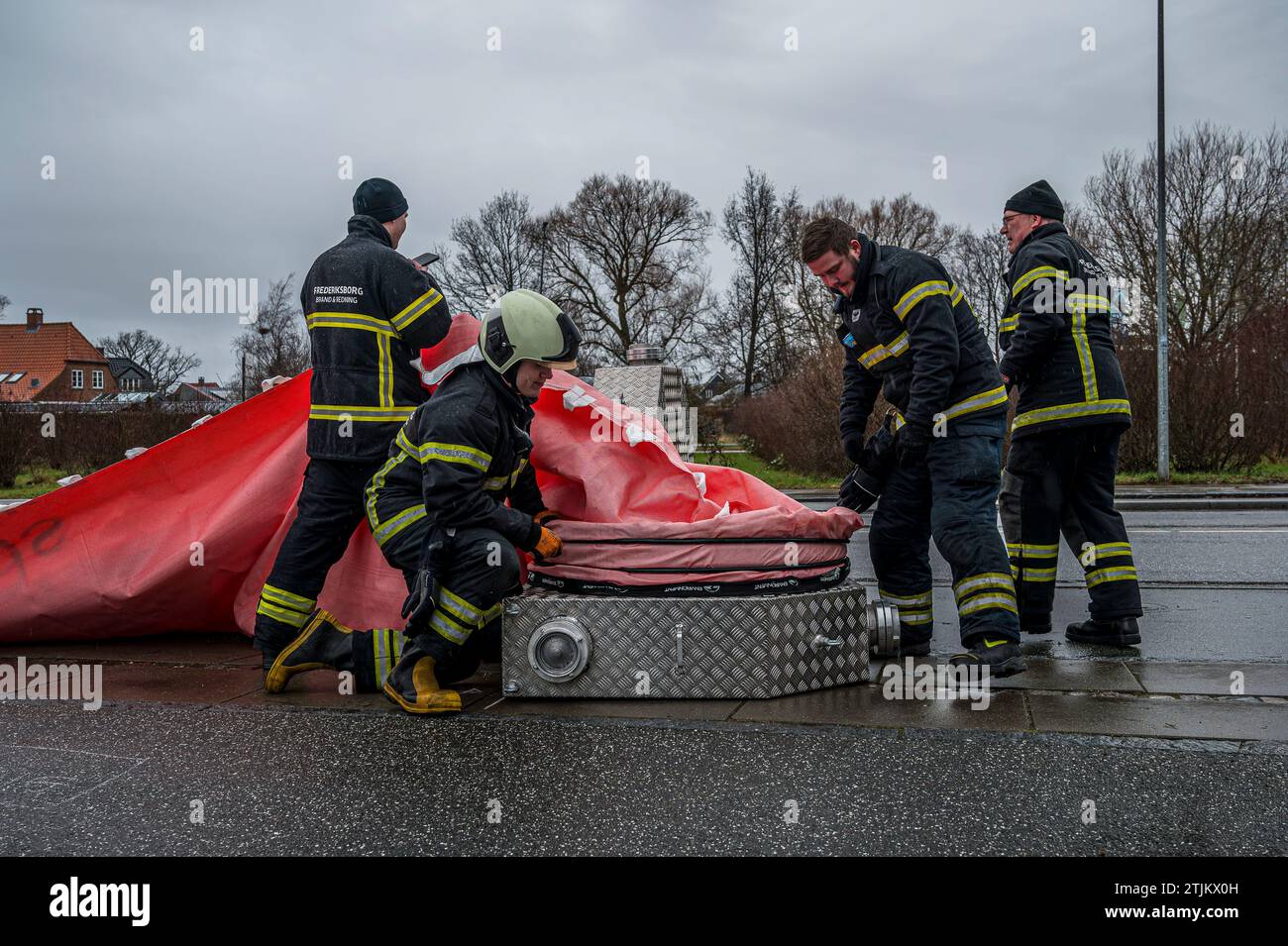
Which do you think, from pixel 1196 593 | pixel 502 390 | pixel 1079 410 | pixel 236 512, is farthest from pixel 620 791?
pixel 1196 593

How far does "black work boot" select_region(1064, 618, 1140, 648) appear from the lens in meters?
Result: 4.56

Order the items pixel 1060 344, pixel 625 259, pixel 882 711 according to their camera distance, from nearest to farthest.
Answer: pixel 882 711 → pixel 1060 344 → pixel 625 259

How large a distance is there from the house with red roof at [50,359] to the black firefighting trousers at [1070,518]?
67.2 meters

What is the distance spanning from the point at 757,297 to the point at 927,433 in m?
36.3

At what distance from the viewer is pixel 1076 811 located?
2.58 metres

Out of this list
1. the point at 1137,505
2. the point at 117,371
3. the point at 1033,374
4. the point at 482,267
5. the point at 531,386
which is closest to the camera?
the point at 531,386

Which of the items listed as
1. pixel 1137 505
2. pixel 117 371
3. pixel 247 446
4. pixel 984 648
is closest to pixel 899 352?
pixel 984 648

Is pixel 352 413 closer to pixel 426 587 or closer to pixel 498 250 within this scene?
pixel 426 587

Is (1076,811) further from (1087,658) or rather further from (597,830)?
(1087,658)

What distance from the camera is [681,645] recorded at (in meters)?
3.73

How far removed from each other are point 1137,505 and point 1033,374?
9.40m

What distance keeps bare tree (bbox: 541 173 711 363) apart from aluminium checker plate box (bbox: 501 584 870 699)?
32321 millimetres

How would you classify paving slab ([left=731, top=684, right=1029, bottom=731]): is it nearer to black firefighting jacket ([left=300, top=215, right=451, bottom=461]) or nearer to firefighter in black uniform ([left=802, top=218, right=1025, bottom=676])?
firefighter in black uniform ([left=802, top=218, right=1025, bottom=676])

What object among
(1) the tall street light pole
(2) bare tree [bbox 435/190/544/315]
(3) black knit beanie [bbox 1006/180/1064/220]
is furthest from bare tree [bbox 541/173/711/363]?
(3) black knit beanie [bbox 1006/180/1064/220]
